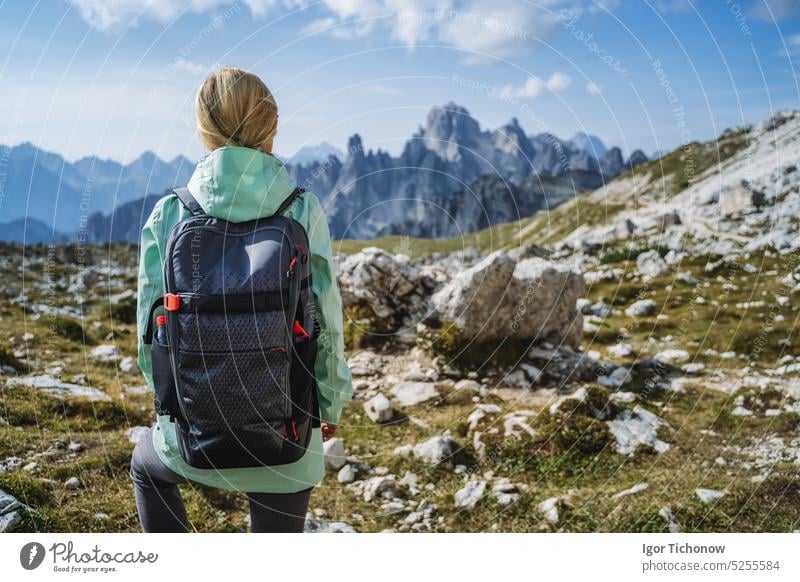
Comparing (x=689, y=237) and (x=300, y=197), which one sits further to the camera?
(x=689, y=237)

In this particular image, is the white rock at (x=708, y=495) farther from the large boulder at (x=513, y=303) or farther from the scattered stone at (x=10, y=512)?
the scattered stone at (x=10, y=512)

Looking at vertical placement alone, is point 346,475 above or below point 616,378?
below

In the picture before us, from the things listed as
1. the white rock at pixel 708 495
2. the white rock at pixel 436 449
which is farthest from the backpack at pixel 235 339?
the white rock at pixel 708 495

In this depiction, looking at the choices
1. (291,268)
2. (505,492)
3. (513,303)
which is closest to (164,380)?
(291,268)

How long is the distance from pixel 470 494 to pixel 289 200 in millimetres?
3612

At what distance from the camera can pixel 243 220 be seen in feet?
10.1

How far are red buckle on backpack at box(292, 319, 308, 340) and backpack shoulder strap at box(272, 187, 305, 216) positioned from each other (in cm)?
58

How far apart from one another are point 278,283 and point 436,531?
318 cm

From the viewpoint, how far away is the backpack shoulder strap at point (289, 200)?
3.13 meters

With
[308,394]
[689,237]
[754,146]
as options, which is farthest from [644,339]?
[754,146]

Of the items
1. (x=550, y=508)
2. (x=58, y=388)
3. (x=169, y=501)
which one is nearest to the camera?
(x=169, y=501)

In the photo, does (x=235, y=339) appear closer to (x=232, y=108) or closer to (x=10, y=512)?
(x=232, y=108)

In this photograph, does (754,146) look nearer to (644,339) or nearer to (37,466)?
(644,339)

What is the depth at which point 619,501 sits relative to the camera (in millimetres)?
5383
